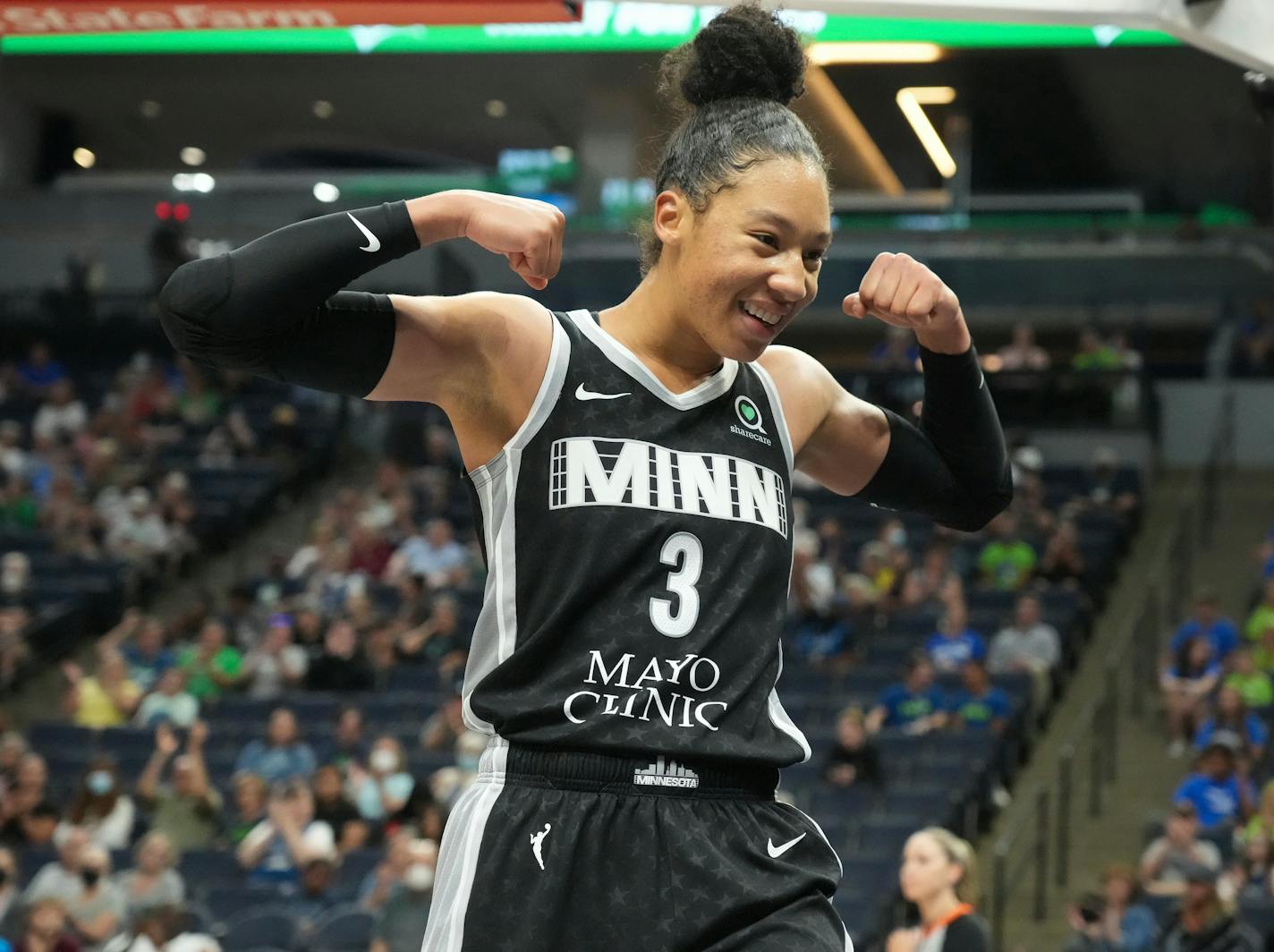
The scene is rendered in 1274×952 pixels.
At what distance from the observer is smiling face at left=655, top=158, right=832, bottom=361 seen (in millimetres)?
2648

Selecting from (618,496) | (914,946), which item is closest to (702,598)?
(618,496)

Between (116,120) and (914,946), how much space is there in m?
21.2

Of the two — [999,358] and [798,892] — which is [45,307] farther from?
[798,892]

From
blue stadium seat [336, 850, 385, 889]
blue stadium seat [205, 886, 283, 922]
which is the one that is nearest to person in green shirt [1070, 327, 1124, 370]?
blue stadium seat [336, 850, 385, 889]

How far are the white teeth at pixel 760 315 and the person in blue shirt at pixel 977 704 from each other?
9.64 m

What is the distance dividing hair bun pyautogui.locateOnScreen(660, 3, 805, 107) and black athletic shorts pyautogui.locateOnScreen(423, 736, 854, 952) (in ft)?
3.36

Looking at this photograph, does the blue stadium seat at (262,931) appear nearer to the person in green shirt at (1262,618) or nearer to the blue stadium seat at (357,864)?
the blue stadium seat at (357,864)

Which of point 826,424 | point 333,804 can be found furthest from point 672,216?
point 333,804

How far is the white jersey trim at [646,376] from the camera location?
2.75 m

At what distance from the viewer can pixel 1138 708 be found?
13.8 metres

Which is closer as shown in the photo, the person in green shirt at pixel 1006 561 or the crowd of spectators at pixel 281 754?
the crowd of spectators at pixel 281 754

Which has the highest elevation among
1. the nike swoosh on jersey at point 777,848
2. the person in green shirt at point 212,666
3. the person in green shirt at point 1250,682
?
the person in green shirt at point 1250,682

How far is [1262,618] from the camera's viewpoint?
42.7 feet

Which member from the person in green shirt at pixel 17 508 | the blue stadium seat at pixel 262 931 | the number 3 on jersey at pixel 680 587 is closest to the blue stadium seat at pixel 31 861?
the blue stadium seat at pixel 262 931
